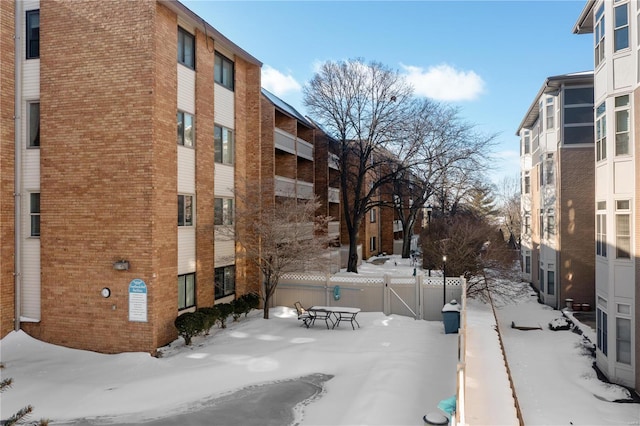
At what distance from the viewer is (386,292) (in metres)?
17.7

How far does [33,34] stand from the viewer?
13984 millimetres

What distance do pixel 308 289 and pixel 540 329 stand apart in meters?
11.5

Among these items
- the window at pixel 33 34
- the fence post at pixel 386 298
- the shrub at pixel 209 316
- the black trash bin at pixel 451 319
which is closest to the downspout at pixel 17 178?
the window at pixel 33 34

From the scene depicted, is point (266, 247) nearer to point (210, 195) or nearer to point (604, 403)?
point (210, 195)

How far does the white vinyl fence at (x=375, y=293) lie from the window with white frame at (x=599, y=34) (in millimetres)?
9369

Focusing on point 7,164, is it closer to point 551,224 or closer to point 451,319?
point 451,319

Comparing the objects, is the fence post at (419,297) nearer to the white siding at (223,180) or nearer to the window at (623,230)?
the window at (623,230)

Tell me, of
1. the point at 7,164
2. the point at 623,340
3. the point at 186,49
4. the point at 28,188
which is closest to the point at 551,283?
the point at 623,340

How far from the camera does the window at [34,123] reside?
1398cm

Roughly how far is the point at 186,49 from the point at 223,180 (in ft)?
16.2

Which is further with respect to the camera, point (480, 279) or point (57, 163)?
point (480, 279)

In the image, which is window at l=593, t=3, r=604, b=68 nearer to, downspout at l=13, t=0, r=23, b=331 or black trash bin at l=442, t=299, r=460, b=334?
black trash bin at l=442, t=299, r=460, b=334

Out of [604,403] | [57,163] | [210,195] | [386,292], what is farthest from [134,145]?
[604,403]

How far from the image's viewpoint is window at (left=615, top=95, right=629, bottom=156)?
1439 centimetres
